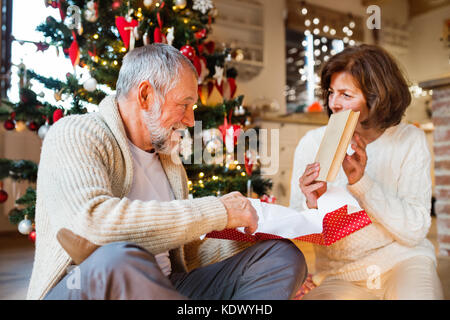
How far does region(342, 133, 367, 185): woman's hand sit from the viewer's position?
105 centimetres

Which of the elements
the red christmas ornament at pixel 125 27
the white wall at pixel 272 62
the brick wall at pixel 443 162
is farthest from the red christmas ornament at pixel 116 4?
the white wall at pixel 272 62

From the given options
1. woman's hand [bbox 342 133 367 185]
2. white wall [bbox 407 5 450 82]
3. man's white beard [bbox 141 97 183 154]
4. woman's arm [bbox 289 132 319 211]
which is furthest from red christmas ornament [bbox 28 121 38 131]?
white wall [bbox 407 5 450 82]

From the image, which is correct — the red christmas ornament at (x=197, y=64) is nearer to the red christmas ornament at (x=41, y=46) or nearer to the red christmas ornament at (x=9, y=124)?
the red christmas ornament at (x=41, y=46)

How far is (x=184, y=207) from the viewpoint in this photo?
76 centimetres

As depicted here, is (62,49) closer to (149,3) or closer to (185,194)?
(149,3)

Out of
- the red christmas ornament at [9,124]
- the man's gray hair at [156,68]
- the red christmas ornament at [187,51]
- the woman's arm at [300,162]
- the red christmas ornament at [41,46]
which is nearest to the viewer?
the man's gray hair at [156,68]

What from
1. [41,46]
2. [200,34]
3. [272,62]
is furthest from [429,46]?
[41,46]

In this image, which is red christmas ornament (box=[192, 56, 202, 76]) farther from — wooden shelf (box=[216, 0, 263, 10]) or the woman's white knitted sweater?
wooden shelf (box=[216, 0, 263, 10])

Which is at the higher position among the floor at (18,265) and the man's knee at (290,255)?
the man's knee at (290,255)

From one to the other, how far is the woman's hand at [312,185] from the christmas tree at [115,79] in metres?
0.80

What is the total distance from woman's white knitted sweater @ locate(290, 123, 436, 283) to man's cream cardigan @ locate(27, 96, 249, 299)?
0.53 meters

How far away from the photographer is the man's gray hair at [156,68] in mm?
960
